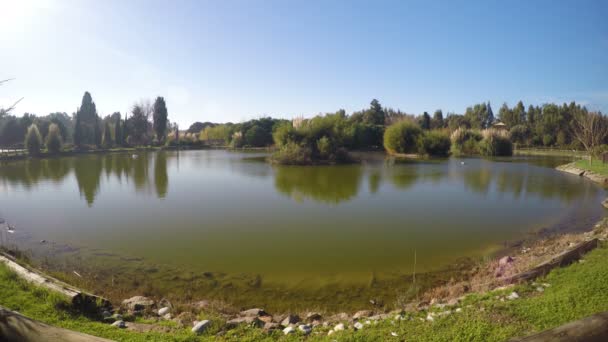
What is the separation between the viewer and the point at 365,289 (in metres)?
4.96

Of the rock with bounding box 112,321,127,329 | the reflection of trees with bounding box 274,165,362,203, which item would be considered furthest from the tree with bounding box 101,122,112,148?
the rock with bounding box 112,321,127,329

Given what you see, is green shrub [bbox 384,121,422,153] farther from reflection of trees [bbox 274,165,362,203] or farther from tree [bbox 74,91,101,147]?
tree [bbox 74,91,101,147]

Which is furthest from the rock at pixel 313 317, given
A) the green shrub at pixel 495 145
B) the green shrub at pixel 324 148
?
the green shrub at pixel 495 145

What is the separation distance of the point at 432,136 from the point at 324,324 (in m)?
31.9

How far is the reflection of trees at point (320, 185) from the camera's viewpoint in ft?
38.8

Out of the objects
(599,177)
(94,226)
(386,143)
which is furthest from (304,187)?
(386,143)

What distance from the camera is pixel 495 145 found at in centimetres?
3278

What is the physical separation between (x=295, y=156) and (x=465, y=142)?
21813 millimetres

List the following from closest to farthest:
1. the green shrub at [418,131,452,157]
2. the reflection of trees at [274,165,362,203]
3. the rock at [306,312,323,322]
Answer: the rock at [306,312,323,322] < the reflection of trees at [274,165,362,203] < the green shrub at [418,131,452,157]

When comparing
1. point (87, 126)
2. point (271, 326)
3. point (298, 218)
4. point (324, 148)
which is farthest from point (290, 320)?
point (87, 126)

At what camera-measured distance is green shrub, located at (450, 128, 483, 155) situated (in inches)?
1344

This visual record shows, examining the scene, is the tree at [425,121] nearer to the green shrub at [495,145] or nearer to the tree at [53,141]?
the green shrub at [495,145]

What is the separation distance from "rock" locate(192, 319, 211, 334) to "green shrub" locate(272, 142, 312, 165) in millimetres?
19799

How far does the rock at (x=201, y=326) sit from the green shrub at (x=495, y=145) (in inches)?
1416
